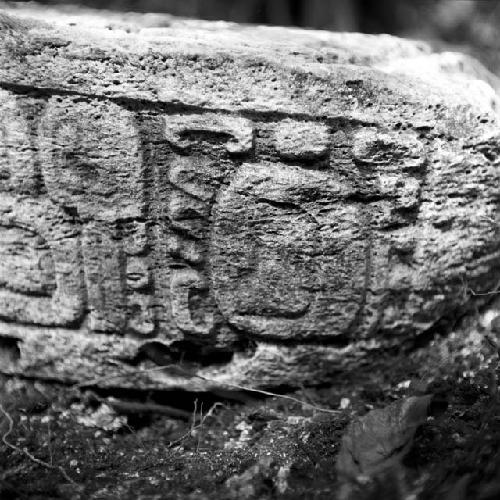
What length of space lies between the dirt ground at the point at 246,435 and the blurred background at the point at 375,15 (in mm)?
1682

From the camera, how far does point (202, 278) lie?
56.5 inches

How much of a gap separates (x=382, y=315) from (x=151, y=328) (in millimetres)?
450

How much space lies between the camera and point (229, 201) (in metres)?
1.36

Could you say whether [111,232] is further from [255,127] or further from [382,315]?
[382,315]

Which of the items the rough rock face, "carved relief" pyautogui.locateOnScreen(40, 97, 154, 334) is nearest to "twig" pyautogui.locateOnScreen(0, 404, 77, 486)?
the rough rock face

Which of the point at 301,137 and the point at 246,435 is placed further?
the point at 246,435

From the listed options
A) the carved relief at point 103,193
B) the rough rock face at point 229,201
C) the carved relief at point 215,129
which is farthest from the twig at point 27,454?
the carved relief at point 215,129

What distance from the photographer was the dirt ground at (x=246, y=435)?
4.22 feet

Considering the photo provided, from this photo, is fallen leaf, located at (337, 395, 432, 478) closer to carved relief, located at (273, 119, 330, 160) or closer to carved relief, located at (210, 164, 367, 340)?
carved relief, located at (210, 164, 367, 340)

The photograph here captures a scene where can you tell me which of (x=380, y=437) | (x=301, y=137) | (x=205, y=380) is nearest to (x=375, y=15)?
(x=301, y=137)

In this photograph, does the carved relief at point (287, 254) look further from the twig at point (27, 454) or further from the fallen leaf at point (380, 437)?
the twig at point (27, 454)

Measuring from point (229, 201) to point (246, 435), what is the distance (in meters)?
0.46

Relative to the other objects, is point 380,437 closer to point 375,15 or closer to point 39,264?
point 39,264

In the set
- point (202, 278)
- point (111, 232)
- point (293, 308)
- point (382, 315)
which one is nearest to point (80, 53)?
point (111, 232)
